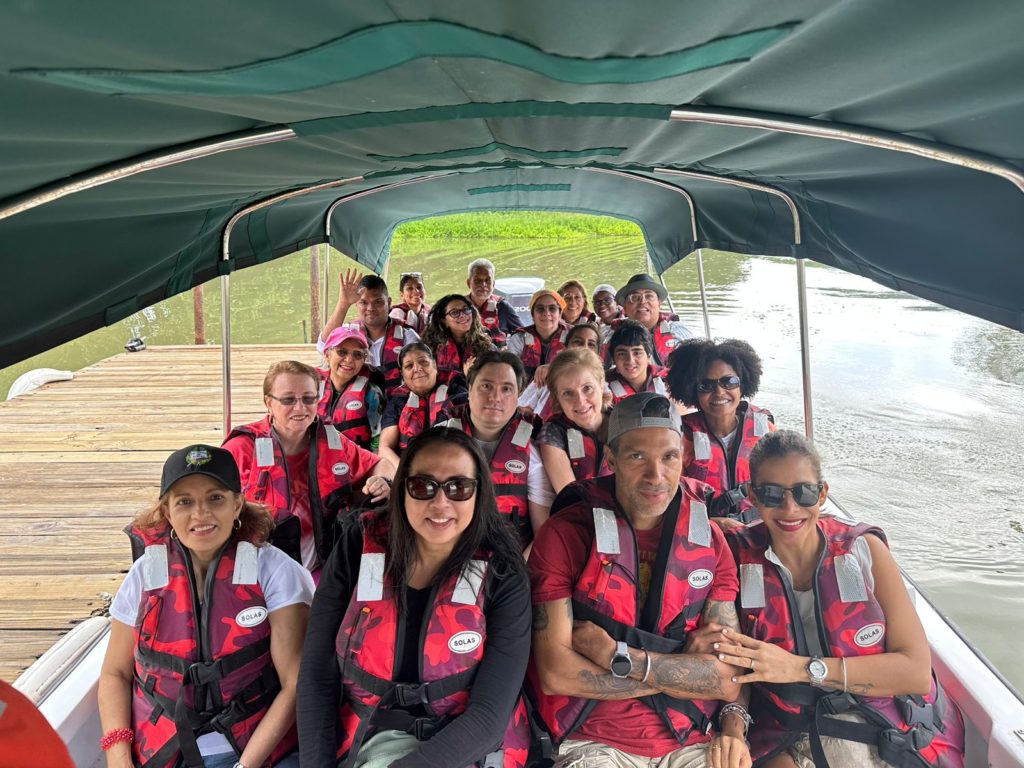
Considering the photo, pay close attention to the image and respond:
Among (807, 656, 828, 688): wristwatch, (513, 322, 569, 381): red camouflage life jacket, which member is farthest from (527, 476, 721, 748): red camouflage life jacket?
(513, 322, 569, 381): red camouflage life jacket

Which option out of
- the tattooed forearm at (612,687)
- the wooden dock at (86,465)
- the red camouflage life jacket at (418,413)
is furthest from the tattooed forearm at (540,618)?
the wooden dock at (86,465)

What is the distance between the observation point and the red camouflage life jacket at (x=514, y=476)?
2.59 metres

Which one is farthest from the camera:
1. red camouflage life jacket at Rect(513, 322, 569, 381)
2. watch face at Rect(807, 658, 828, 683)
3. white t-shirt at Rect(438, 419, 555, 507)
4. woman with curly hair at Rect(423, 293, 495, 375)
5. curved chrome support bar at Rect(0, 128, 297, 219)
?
red camouflage life jacket at Rect(513, 322, 569, 381)

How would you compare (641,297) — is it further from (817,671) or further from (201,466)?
(201,466)

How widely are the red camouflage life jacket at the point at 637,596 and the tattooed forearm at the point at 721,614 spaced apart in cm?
2

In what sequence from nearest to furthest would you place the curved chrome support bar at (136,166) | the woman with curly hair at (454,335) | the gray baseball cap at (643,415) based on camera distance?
the curved chrome support bar at (136,166)
the gray baseball cap at (643,415)
the woman with curly hair at (454,335)

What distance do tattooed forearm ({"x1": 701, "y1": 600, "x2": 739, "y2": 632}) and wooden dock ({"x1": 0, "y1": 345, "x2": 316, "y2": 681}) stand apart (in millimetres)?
2832

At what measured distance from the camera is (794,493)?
1767 mm

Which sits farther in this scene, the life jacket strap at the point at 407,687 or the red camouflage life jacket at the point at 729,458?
the red camouflage life jacket at the point at 729,458

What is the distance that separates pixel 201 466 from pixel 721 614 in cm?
139

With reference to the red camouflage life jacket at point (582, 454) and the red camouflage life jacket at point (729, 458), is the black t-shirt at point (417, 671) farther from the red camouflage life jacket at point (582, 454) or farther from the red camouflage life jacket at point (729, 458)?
the red camouflage life jacket at point (729, 458)

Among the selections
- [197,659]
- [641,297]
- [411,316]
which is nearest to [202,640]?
[197,659]

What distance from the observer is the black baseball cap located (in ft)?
5.79

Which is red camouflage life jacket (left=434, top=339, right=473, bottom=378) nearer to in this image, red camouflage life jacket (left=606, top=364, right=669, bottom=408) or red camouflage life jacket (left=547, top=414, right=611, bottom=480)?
red camouflage life jacket (left=606, top=364, right=669, bottom=408)
